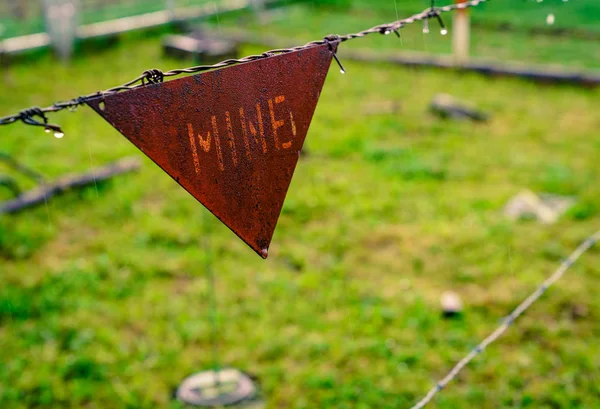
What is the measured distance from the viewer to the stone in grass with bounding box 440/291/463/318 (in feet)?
14.4

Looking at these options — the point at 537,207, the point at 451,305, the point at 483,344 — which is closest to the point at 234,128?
the point at 483,344

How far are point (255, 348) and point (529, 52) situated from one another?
339 inches

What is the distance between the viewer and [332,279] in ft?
16.0

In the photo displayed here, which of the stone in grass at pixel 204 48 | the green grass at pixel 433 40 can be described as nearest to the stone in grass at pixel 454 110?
the green grass at pixel 433 40

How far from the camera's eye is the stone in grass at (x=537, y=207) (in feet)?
18.4

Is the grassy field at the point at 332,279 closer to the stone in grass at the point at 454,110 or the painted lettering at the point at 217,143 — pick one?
the stone in grass at the point at 454,110

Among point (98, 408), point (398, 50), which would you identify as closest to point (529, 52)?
point (398, 50)

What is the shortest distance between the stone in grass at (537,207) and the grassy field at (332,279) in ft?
0.35

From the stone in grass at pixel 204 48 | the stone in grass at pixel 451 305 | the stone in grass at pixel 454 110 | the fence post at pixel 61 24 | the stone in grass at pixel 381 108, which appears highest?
the fence post at pixel 61 24

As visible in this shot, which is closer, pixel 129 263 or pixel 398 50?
pixel 129 263

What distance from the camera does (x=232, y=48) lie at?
10.7 m

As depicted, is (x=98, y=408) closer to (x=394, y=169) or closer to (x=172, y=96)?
(x=172, y=96)

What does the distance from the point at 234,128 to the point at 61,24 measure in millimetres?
10505

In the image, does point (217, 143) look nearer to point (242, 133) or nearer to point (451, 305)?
point (242, 133)
